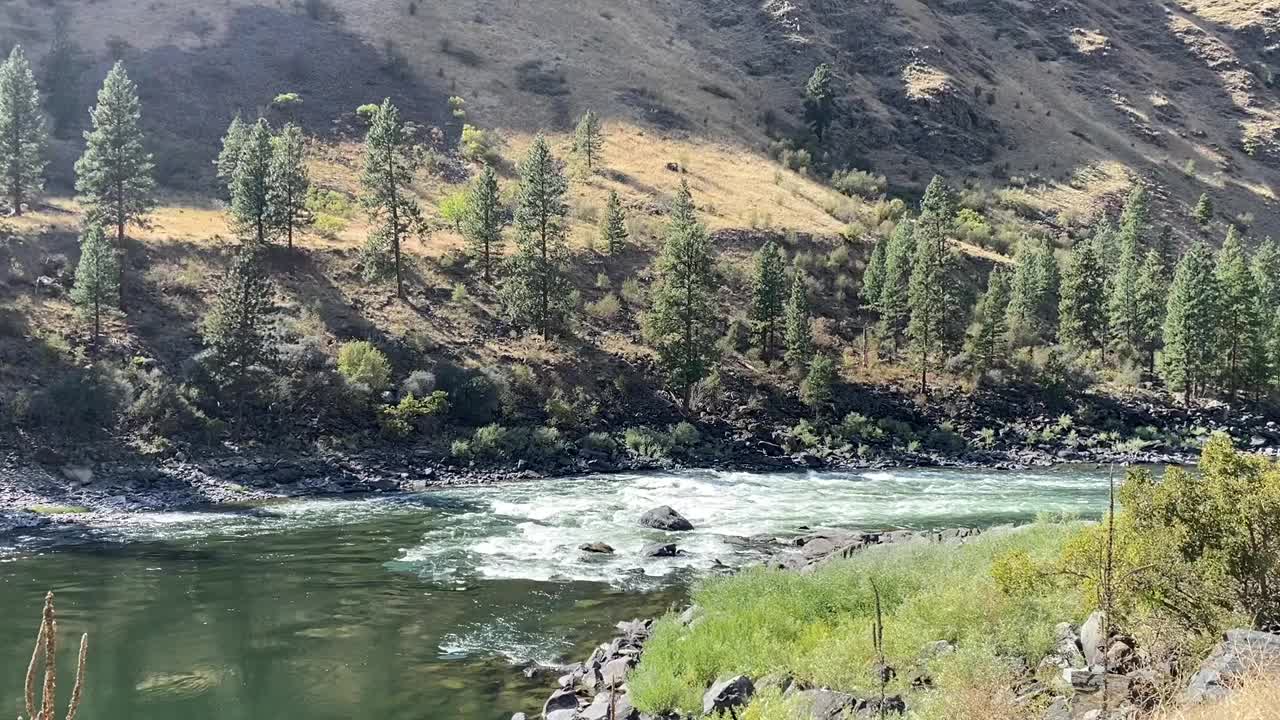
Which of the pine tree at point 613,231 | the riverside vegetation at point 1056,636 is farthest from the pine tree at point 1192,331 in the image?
the riverside vegetation at point 1056,636

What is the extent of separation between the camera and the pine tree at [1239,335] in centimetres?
5730

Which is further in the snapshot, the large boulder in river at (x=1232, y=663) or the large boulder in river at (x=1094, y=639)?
the large boulder in river at (x=1094, y=639)

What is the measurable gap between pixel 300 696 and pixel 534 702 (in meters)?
4.00

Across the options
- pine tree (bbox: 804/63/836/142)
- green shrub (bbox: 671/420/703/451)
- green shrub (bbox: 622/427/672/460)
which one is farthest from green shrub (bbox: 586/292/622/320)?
pine tree (bbox: 804/63/836/142)

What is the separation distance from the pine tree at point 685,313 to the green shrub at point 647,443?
508cm

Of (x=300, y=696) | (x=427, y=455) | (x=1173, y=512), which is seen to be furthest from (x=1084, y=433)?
(x=300, y=696)

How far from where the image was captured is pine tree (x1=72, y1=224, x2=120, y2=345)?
43688mm

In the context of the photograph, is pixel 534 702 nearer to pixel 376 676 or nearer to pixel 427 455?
pixel 376 676

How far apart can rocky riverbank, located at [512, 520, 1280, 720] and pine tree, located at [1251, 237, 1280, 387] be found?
56642mm

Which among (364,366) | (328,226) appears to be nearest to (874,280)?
(364,366)

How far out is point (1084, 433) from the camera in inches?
2064

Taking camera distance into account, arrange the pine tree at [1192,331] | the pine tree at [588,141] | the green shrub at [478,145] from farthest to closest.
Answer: the green shrub at [478,145] < the pine tree at [588,141] < the pine tree at [1192,331]

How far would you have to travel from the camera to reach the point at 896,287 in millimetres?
62531

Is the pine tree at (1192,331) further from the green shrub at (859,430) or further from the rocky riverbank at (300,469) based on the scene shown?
the green shrub at (859,430)
